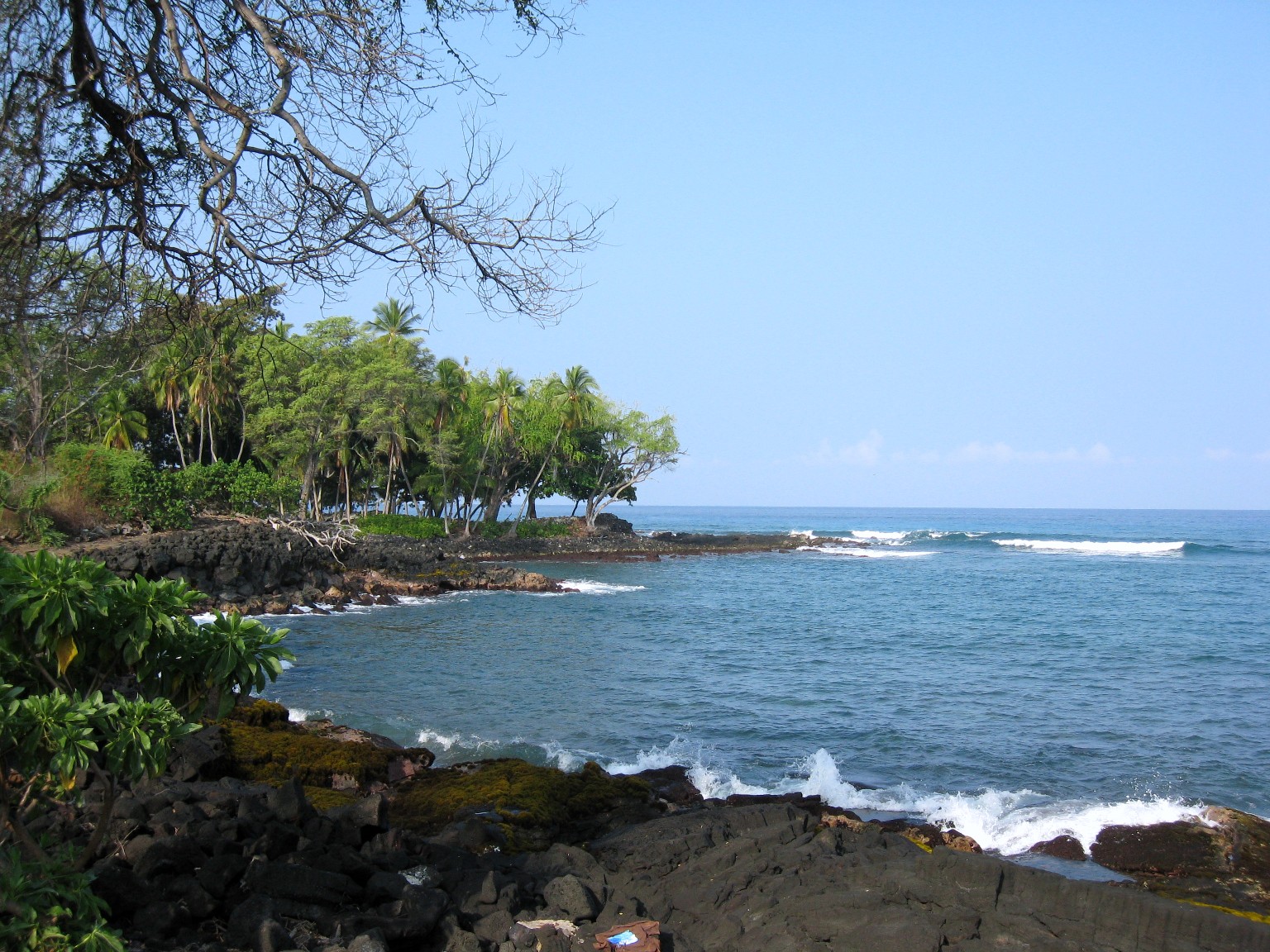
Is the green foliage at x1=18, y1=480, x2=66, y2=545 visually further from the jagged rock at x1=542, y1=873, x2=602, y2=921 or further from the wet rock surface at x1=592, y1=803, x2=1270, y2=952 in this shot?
the jagged rock at x1=542, y1=873, x2=602, y2=921

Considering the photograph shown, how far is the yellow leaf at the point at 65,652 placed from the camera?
3.73 m

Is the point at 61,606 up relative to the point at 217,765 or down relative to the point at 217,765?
up

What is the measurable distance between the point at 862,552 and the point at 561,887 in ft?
194

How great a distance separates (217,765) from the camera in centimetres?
819

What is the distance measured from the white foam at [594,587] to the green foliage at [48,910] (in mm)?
30521

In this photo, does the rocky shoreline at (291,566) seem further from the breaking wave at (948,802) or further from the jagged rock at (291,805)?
the jagged rock at (291,805)

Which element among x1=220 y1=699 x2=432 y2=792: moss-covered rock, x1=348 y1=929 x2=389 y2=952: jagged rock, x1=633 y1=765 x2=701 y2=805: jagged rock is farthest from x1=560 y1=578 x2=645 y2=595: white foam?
x1=348 y1=929 x2=389 y2=952: jagged rock

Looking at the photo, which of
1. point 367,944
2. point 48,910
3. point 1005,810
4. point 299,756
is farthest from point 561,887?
point 1005,810

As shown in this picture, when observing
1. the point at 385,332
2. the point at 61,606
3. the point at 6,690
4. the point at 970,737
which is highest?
the point at 385,332

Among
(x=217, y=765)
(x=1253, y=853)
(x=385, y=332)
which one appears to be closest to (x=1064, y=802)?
(x=1253, y=853)

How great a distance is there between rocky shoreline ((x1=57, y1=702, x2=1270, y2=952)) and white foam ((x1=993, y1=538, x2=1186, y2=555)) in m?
63.0

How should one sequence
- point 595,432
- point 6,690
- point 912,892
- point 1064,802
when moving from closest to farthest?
point 6,690, point 912,892, point 1064,802, point 595,432

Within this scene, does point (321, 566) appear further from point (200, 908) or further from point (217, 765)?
point (200, 908)

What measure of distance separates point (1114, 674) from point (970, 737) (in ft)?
23.3
